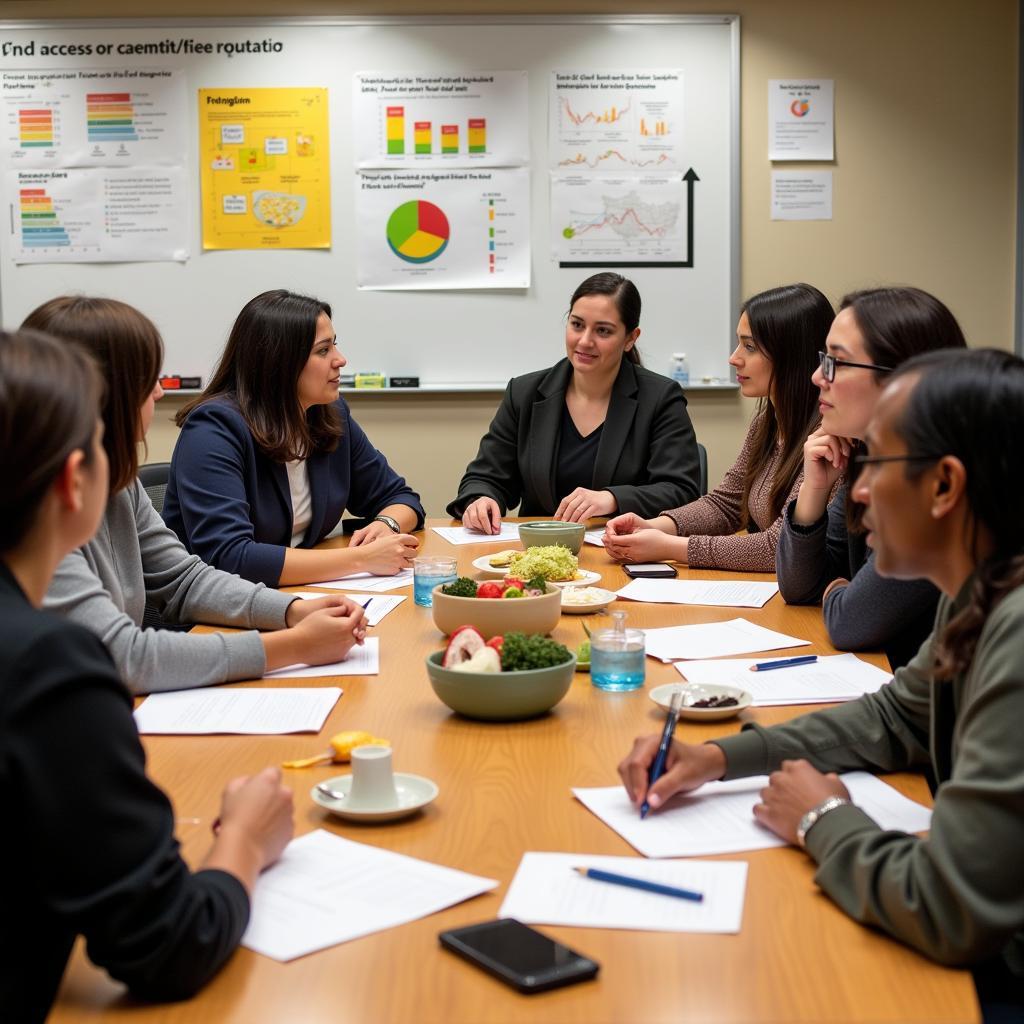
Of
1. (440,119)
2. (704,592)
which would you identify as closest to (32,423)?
(704,592)

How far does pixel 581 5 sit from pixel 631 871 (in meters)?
3.99

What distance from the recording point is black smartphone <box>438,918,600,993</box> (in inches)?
37.4

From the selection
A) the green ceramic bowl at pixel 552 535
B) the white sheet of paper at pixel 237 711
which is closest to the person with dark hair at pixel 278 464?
the green ceramic bowl at pixel 552 535

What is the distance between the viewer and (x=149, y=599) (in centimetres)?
224

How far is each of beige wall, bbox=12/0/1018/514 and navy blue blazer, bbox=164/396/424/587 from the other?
148 centimetres

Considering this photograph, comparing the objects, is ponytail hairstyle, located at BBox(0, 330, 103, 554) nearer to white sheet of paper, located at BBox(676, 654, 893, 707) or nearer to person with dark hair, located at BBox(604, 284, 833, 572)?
white sheet of paper, located at BBox(676, 654, 893, 707)

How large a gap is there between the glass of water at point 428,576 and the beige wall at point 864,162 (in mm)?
2333

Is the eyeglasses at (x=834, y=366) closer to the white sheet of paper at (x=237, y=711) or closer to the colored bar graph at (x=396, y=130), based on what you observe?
the white sheet of paper at (x=237, y=711)

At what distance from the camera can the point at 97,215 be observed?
4527 millimetres

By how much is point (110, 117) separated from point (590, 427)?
228 cm

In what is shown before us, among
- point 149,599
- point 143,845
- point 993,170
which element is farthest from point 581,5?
point 143,845

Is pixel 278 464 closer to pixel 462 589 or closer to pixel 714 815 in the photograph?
pixel 462 589

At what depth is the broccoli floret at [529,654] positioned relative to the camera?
61.7 inches

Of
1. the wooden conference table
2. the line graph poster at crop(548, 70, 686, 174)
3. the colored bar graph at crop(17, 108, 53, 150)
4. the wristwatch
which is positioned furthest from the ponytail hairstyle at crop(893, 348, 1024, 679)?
the colored bar graph at crop(17, 108, 53, 150)
